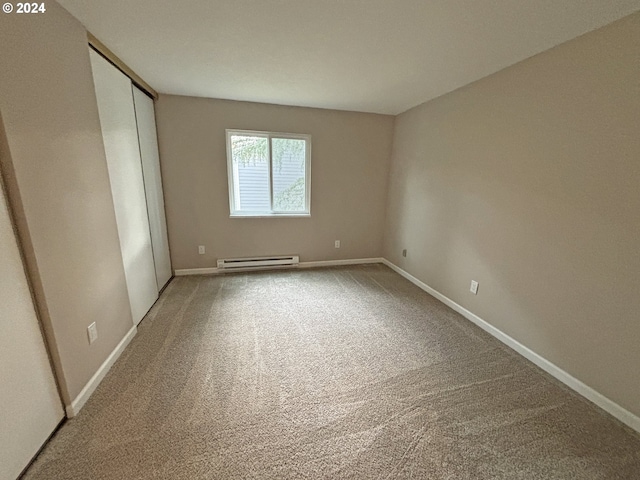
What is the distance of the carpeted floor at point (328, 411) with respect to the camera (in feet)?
3.92

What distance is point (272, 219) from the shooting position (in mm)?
3658

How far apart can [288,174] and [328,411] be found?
9.74 feet

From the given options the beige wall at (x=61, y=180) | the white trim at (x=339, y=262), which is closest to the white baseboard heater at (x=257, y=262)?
the white trim at (x=339, y=262)

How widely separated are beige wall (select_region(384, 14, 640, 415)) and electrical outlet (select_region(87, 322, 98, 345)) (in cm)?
314

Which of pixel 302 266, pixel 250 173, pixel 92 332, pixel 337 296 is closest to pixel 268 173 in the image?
pixel 250 173

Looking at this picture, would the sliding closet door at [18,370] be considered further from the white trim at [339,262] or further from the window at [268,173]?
the white trim at [339,262]

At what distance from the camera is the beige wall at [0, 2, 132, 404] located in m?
1.16

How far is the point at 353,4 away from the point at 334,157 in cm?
231

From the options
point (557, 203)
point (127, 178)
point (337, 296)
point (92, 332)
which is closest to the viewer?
point (92, 332)

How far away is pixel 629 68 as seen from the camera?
139 cm

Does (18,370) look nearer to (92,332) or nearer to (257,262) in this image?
(92,332)

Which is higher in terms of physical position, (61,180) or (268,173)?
(268,173)

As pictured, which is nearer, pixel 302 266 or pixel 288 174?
pixel 288 174

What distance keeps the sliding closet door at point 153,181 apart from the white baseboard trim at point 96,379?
99cm
